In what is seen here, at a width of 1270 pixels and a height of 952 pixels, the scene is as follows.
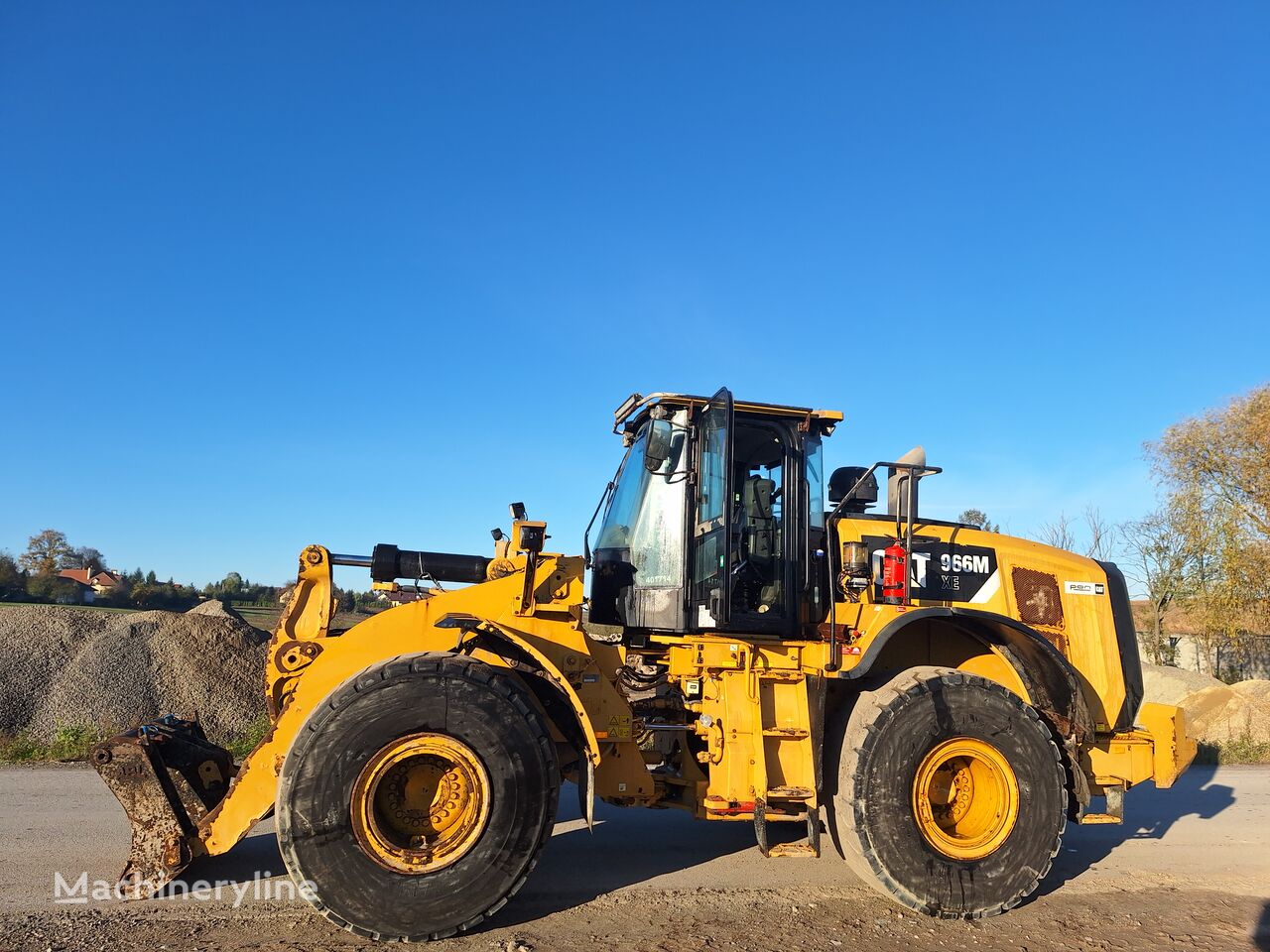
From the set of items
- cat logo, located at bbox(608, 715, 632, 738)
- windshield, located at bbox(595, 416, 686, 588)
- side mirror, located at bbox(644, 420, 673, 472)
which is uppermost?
side mirror, located at bbox(644, 420, 673, 472)

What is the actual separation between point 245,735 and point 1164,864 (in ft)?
29.6

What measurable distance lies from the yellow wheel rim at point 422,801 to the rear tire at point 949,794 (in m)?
2.16

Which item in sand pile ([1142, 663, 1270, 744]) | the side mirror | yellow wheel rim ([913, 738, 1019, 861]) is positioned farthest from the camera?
sand pile ([1142, 663, 1270, 744])

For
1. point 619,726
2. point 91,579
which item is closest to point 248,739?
point 619,726

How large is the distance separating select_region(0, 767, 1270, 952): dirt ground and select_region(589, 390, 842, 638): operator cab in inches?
60.7

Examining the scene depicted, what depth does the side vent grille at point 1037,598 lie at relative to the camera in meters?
6.09

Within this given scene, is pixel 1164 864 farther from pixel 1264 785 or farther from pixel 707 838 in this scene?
pixel 1264 785

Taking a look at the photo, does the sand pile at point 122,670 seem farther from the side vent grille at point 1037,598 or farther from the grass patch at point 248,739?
the side vent grille at point 1037,598

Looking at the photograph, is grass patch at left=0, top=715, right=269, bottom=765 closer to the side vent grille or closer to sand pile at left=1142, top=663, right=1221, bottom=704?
the side vent grille

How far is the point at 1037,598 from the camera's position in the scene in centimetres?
614

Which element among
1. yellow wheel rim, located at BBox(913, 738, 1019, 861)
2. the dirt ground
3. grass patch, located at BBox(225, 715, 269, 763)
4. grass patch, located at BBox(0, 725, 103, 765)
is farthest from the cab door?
grass patch, located at BBox(0, 725, 103, 765)

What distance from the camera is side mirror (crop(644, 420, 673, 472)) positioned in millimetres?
5824

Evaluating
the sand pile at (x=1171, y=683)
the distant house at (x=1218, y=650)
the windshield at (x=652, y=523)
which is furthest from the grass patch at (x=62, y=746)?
the distant house at (x=1218, y=650)

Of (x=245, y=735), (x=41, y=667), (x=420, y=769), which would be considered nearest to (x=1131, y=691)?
(x=420, y=769)
